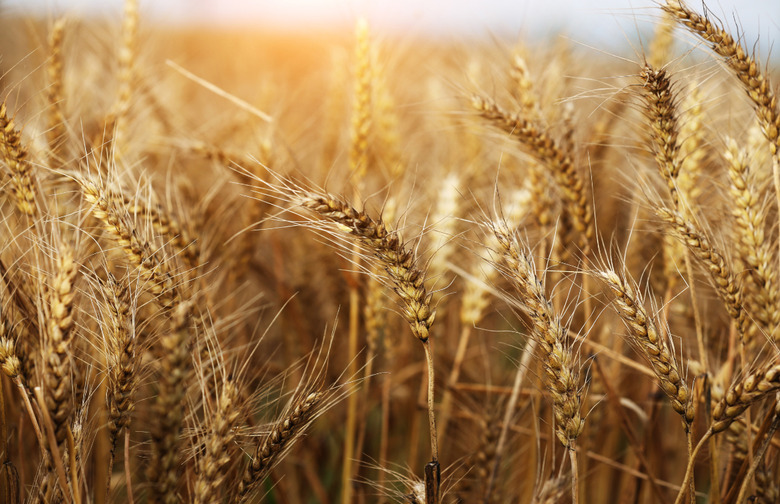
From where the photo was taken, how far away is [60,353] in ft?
2.36

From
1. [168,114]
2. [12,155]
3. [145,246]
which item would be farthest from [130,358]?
[168,114]

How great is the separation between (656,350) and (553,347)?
0.16 m

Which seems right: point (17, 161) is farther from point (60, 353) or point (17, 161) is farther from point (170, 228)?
point (60, 353)

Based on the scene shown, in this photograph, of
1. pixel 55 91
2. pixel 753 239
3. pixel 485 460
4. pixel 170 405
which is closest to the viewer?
pixel 170 405

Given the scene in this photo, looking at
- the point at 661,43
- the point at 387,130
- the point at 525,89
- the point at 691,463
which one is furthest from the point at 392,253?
the point at 661,43

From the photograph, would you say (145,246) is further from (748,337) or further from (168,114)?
(168,114)

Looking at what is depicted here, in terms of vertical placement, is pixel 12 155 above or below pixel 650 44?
below

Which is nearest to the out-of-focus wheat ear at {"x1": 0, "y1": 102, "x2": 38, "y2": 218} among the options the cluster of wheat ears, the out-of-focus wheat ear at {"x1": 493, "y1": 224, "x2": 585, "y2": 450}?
the cluster of wheat ears

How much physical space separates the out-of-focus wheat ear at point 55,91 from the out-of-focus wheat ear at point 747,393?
153 cm

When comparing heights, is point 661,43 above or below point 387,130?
above

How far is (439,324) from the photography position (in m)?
1.73

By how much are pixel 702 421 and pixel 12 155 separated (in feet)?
5.21

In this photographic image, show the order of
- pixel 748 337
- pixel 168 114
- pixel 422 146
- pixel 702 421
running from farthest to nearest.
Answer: pixel 422 146 → pixel 168 114 → pixel 702 421 → pixel 748 337

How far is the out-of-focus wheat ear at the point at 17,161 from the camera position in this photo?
3.03 ft
